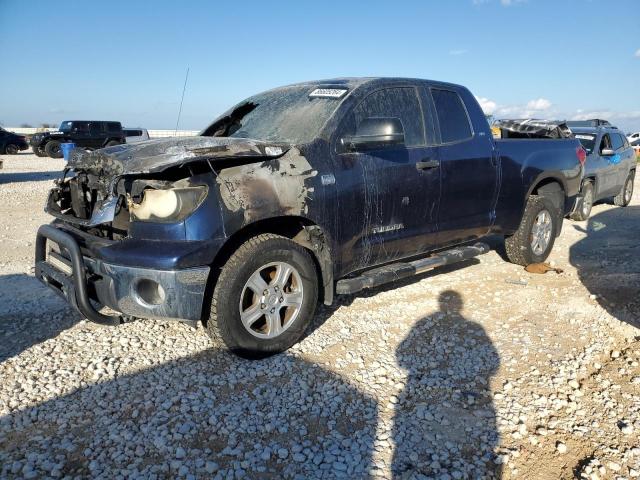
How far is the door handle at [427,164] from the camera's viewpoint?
13.5ft

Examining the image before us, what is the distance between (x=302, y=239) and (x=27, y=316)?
2457mm

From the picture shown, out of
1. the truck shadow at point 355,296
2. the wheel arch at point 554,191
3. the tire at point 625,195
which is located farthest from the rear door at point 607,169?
the truck shadow at point 355,296

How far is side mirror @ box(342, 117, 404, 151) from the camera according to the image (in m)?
3.58

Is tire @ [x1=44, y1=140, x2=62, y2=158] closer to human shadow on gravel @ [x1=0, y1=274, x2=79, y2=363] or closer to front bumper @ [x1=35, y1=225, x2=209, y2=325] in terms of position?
human shadow on gravel @ [x1=0, y1=274, x2=79, y2=363]

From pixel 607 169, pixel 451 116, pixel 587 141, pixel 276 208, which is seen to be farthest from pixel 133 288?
pixel 607 169

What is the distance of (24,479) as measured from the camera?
223cm

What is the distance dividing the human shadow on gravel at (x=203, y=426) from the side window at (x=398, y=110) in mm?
2004

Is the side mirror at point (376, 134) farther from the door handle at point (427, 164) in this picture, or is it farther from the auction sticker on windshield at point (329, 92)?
the door handle at point (427, 164)

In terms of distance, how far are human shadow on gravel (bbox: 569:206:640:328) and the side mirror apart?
2579 millimetres

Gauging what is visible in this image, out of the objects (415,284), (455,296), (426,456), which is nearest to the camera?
(426,456)

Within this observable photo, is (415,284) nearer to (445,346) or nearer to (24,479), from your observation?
(445,346)

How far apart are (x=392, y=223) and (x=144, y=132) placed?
77.5 feet

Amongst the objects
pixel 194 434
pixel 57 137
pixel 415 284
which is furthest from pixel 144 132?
pixel 194 434

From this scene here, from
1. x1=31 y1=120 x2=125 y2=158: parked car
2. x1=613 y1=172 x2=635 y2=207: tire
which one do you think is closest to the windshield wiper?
x1=613 y1=172 x2=635 y2=207: tire
